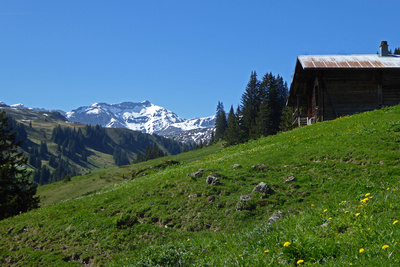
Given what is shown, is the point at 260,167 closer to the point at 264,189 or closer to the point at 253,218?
the point at 264,189

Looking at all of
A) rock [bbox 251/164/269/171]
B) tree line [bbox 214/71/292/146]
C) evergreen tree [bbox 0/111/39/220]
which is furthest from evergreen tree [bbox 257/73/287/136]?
rock [bbox 251/164/269/171]

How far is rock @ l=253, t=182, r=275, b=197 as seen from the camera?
15.8m

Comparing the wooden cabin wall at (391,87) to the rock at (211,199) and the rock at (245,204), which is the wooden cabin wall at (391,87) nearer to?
the rock at (245,204)

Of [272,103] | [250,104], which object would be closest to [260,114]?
[272,103]

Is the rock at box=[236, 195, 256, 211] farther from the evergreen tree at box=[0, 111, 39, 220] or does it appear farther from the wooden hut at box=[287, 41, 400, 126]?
the wooden hut at box=[287, 41, 400, 126]

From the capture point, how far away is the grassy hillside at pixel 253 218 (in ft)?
22.0

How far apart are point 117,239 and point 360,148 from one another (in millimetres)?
13651

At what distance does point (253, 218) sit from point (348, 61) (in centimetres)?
2813

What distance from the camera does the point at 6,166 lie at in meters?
30.6

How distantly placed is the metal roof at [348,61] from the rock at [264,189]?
71.3 ft

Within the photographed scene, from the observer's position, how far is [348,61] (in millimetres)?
35906

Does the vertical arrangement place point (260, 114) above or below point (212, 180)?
above

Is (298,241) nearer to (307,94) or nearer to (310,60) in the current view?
(310,60)

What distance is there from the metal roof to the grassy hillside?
12817mm
